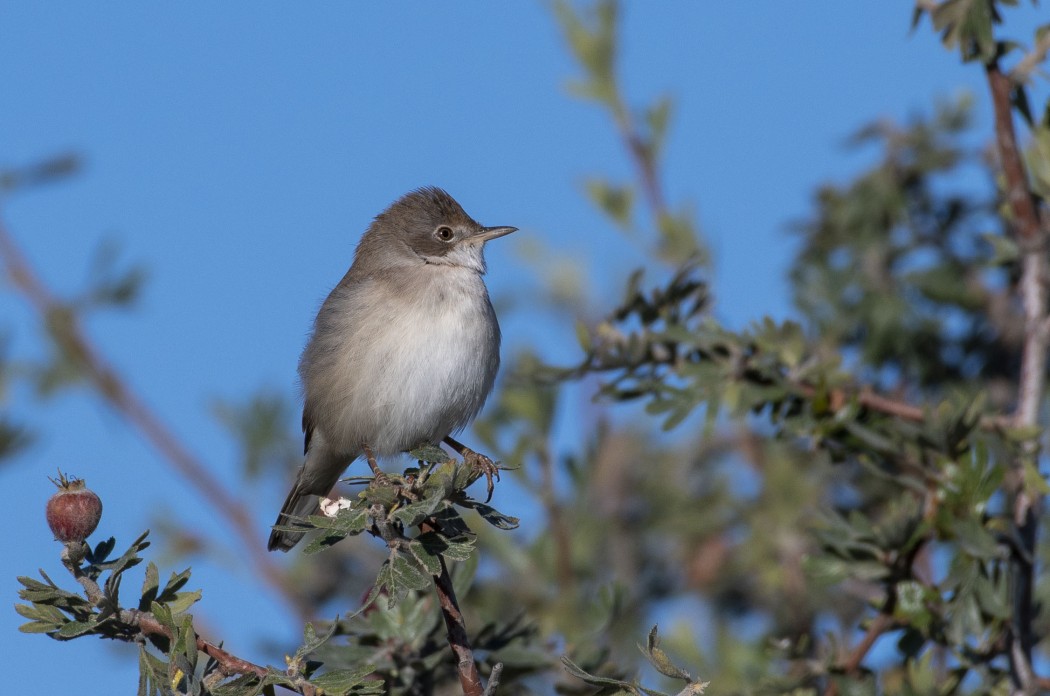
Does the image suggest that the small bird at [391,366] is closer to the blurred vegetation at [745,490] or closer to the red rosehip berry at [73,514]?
the blurred vegetation at [745,490]

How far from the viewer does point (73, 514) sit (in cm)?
Answer: 230

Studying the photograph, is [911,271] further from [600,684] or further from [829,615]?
[600,684]

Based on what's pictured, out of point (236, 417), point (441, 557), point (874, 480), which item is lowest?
point (441, 557)

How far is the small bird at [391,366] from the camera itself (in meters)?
5.07

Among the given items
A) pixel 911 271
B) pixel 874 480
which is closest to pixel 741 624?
pixel 874 480

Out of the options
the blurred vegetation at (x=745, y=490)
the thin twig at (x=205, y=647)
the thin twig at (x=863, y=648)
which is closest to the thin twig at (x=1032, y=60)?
the blurred vegetation at (x=745, y=490)

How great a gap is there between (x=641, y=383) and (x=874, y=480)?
4.50 ft

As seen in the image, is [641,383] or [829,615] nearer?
[641,383]

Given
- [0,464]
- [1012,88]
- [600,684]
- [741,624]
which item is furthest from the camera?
[741,624]

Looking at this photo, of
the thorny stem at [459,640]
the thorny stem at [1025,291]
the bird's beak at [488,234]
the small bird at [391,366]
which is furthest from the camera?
the bird's beak at [488,234]

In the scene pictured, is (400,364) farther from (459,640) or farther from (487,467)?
(459,640)

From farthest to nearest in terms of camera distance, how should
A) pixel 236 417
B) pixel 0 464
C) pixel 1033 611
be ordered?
1. pixel 236 417
2. pixel 0 464
3. pixel 1033 611

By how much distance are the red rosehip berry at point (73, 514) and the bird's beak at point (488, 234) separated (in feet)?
12.9

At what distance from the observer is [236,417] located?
18.4ft
